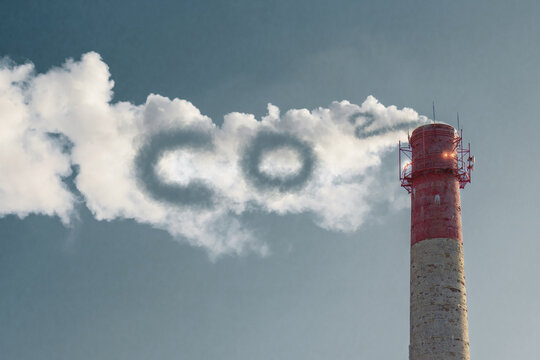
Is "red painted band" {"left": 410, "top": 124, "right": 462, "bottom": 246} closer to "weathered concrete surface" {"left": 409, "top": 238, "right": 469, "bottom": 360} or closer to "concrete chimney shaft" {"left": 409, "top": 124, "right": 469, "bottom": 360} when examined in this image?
"concrete chimney shaft" {"left": 409, "top": 124, "right": 469, "bottom": 360}

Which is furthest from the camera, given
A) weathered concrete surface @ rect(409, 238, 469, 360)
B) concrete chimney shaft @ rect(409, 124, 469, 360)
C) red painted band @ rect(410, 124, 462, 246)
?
red painted band @ rect(410, 124, 462, 246)

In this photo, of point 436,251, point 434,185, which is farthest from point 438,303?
point 434,185

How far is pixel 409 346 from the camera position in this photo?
39094mm

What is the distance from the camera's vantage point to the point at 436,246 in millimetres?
40406

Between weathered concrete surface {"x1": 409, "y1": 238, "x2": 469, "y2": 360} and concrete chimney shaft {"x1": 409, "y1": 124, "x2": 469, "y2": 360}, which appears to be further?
concrete chimney shaft {"x1": 409, "y1": 124, "x2": 469, "y2": 360}

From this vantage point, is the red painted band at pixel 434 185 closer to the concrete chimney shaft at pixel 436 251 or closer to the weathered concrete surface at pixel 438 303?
the concrete chimney shaft at pixel 436 251

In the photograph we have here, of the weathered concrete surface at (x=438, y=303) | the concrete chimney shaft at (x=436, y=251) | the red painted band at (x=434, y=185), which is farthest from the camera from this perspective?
the red painted band at (x=434, y=185)

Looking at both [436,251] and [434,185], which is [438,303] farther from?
[434,185]

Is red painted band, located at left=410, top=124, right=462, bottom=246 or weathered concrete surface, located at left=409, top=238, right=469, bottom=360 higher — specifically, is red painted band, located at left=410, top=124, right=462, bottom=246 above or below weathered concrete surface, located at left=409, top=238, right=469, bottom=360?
above

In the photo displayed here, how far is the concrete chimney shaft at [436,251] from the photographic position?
38062 mm

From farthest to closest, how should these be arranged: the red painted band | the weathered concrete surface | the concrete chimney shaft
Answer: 1. the red painted band
2. the concrete chimney shaft
3. the weathered concrete surface

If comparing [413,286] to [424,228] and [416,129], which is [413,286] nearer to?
[424,228]

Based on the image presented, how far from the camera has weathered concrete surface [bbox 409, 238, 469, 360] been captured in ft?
124

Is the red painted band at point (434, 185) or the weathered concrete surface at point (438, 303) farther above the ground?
the red painted band at point (434, 185)
